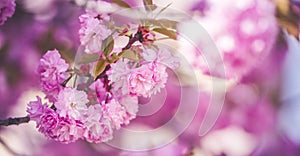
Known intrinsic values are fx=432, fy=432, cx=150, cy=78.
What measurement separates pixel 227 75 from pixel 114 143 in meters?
0.33

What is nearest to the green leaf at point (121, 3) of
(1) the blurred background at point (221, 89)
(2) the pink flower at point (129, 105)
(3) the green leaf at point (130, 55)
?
(1) the blurred background at point (221, 89)

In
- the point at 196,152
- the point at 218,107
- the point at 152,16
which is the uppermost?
the point at 152,16

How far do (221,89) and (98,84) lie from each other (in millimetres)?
312

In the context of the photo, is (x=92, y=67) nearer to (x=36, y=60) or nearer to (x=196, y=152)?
(x=36, y=60)

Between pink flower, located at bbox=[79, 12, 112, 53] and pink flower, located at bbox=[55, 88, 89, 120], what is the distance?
112 mm

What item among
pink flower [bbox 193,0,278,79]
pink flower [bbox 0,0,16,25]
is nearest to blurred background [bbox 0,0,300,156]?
pink flower [bbox 193,0,278,79]

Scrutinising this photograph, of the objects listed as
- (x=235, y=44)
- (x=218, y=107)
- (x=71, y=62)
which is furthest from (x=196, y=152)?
(x=71, y=62)

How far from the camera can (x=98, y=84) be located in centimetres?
110

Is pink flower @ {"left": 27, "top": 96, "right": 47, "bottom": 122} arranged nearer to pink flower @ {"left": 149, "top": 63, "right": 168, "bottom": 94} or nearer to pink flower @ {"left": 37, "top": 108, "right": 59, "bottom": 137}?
pink flower @ {"left": 37, "top": 108, "right": 59, "bottom": 137}

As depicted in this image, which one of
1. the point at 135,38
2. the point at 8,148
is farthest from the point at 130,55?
the point at 8,148

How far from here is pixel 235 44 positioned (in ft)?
3.59

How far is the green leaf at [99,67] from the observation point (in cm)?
109

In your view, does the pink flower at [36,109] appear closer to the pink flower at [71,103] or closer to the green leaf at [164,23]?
the pink flower at [71,103]

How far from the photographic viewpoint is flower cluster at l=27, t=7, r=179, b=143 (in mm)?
1072
